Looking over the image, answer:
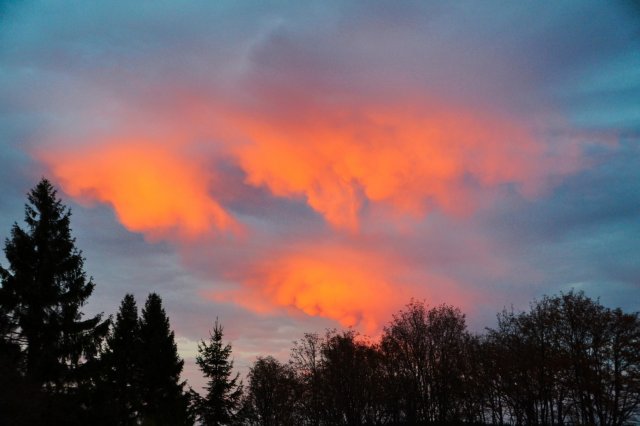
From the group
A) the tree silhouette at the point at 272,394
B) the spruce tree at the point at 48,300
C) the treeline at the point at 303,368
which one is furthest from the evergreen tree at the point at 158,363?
the tree silhouette at the point at 272,394

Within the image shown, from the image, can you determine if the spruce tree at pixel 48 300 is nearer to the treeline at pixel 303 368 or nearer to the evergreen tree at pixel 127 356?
the treeline at pixel 303 368

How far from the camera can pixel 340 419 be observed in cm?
8869

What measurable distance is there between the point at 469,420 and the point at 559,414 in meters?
17.4

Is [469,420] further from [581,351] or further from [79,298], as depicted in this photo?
[79,298]

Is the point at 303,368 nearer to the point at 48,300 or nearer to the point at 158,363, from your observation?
the point at 158,363

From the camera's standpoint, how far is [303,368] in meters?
93.1

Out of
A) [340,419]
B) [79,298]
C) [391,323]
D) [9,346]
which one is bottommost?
[340,419]

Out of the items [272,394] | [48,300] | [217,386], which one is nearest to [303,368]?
[272,394]

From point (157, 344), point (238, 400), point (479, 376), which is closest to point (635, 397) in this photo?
point (479, 376)

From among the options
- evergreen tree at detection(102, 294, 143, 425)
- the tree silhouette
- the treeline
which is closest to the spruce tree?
the treeline

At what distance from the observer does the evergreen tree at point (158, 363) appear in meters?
53.0

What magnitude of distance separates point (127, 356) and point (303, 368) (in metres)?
44.8

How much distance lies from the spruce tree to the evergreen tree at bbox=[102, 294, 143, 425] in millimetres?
16254

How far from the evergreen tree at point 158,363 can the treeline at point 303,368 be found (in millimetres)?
124
